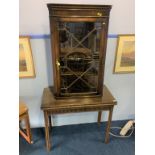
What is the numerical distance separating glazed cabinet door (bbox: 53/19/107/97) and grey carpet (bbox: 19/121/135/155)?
2.11 feet

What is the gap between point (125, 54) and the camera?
6.69 feet

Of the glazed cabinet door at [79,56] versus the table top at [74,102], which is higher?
the glazed cabinet door at [79,56]

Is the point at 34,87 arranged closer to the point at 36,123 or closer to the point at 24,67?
the point at 24,67

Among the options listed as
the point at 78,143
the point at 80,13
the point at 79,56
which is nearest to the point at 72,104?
the point at 79,56

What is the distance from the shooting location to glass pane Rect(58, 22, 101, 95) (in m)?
1.55

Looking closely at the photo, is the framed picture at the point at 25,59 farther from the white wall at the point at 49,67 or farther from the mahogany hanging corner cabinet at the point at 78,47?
the mahogany hanging corner cabinet at the point at 78,47

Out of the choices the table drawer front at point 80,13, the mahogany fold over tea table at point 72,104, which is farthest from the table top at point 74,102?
the table drawer front at point 80,13

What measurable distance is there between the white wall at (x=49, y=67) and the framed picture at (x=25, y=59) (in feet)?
0.16

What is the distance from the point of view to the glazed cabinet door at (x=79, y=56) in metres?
1.54

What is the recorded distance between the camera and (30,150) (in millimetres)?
1966

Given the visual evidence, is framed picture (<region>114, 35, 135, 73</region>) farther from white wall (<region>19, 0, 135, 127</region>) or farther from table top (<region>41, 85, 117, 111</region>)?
table top (<region>41, 85, 117, 111</region>)

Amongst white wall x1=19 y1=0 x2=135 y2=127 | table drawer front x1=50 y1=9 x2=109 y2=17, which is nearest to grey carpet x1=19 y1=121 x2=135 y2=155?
white wall x1=19 y1=0 x2=135 y2=127
